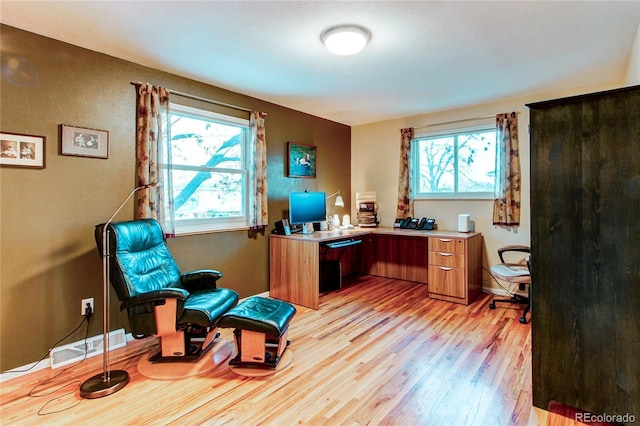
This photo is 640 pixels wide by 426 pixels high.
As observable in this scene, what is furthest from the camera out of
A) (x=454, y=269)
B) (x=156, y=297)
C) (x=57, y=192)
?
(x=454, y=269)

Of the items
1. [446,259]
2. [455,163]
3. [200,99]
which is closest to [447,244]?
[446,259]

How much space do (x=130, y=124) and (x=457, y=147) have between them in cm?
394

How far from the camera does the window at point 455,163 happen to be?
419 centimetres

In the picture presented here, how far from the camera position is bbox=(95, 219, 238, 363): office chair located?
2234mm

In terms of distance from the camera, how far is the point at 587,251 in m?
1.72

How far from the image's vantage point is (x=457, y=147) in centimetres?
443

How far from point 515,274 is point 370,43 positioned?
270 cm

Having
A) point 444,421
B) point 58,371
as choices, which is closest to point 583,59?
point 444,421

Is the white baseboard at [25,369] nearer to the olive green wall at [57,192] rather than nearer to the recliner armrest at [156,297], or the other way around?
the olive green wall at [57,192]

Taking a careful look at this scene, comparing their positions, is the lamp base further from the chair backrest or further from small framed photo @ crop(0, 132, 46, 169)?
small framed photo @ crop(0, 132, 46, 169)

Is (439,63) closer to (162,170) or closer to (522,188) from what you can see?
(522,188)

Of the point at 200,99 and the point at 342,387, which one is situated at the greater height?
the point at 200,99

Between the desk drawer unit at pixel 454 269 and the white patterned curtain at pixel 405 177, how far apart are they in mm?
935

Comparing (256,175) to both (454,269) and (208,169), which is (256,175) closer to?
(208,169)
